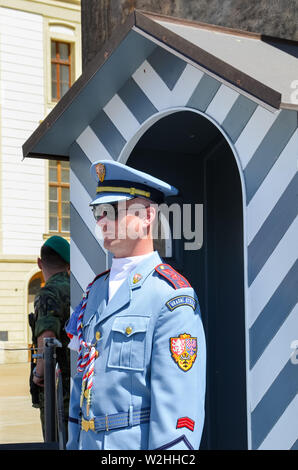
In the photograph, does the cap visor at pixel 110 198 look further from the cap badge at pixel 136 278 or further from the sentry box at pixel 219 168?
the sentry box at pixel 219 168

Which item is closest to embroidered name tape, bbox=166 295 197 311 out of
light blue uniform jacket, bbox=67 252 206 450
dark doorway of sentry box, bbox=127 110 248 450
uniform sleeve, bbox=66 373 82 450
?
light blue uniform jacket, bbox=67 252 206 450

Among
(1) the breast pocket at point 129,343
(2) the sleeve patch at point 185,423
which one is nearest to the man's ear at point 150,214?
(1) the breast pocket at point 129,343

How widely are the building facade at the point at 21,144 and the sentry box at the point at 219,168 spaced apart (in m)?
16.1

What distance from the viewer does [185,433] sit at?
263cm

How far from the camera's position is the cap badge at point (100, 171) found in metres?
3.07

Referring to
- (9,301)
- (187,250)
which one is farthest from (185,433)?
(9,301)

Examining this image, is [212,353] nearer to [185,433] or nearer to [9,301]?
[185,433]

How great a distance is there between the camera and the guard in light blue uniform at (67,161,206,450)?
265 centimetres

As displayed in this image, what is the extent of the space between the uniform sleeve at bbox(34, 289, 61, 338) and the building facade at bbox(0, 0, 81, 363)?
15.6 meters

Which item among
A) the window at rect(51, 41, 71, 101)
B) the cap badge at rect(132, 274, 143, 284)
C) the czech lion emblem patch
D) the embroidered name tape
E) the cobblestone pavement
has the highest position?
the window at rect(51, 41, 71, 101)

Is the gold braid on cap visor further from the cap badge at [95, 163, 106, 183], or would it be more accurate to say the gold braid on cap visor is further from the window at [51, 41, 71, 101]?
the window at [51, 41, 71, 101]

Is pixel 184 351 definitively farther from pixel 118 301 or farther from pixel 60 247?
pixel 60 247

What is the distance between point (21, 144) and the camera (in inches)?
834

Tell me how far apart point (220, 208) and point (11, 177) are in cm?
1707
